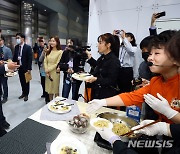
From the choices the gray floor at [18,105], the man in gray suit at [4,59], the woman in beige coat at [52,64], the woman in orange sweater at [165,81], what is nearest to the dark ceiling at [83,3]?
the gray floor at [18,105]

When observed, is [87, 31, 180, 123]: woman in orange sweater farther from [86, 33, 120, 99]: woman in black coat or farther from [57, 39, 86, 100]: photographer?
[57, 39, 86, 100]: photographer

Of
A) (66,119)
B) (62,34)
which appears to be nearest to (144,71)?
(66,119)

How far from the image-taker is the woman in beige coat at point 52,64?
8.67 feet

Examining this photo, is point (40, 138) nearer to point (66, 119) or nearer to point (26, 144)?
point (26, 144)

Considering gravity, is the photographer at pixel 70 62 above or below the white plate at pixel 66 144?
above

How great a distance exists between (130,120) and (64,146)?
1.69 feet

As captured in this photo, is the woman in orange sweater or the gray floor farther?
the gray floor

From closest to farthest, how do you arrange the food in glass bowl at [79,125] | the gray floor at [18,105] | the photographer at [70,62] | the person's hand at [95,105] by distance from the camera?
the food in glass bowl at [79,125] < the person's hand at [95,105] < the gray floor at [18,105] < the photographer at [70,62]

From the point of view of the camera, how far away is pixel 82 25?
33.7 feet

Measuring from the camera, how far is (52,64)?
106 inches

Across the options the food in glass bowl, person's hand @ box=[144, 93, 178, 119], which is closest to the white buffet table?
the food in glass bowl

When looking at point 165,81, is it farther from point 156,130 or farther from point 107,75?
point 107,75

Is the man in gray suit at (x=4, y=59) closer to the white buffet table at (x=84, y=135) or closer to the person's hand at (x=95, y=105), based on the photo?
the white buffet table at (x=84, y=135)

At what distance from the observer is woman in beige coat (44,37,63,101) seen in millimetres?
2643
